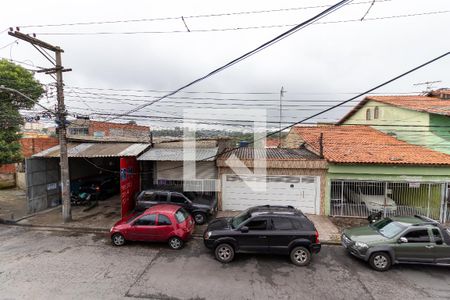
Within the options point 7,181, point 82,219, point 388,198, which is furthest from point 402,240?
point 7,181

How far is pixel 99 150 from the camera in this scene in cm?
1420

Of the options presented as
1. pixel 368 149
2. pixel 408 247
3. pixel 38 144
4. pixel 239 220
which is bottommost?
pixel 408 247

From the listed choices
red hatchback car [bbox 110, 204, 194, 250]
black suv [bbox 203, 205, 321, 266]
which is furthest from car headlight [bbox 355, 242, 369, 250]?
red hatchback car [bbox 110, 204, 194, 250]

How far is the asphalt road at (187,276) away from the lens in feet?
21.7

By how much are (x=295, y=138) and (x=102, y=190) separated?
15686mm

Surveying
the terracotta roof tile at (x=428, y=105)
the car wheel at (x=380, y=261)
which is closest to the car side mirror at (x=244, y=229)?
the car wheel at (x=380, y=261)

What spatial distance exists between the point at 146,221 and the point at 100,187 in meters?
8.23

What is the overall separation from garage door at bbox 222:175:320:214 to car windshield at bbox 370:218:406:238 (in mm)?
4156

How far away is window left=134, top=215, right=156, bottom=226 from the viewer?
9258 millimetres

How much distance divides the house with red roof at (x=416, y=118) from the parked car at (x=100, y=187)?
53.2 feet

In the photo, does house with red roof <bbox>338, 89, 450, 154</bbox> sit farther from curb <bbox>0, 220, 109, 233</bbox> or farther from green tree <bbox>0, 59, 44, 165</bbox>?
green tree <bbox>0, 59, 44, 165</bbox>

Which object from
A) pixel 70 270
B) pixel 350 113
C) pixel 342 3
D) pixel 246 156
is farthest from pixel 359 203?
pixel 350 113

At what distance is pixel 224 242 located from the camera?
8.27 meters

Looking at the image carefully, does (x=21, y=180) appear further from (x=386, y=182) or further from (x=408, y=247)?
(x=386, y=182)
